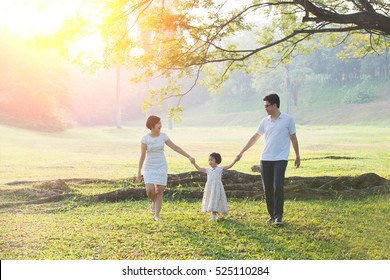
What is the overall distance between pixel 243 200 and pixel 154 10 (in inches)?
207

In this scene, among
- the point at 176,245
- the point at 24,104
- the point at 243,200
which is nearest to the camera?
the point at 176,245

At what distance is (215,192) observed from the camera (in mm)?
9617

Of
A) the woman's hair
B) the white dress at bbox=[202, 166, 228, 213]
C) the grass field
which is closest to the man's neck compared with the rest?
the white dress at bbox=[202, 166, 228, 213]

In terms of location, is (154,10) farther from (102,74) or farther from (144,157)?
(102,74)

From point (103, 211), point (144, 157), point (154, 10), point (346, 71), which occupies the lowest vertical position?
point (103, 211)

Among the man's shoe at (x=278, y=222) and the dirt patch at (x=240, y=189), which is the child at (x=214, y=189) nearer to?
the man's shoe at (x=278, y=222)

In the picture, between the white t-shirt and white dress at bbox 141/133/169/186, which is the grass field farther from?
the white t-shirt

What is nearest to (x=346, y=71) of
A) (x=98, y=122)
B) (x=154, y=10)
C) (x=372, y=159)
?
(x=98, y=122)

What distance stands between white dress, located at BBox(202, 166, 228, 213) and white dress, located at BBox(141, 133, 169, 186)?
33.2 inches

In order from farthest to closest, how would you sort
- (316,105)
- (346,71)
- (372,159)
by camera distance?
(346,71) → (316,105) → (372,159)

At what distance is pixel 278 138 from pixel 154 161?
2255 millimetres

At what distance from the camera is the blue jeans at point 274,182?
9.05 meters

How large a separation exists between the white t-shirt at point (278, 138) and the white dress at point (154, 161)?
6.03 ft

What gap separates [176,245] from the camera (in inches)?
317
